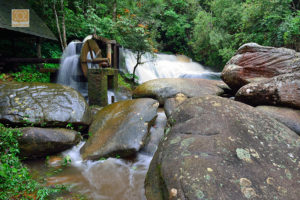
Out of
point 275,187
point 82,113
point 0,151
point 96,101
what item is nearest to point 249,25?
point 96,101

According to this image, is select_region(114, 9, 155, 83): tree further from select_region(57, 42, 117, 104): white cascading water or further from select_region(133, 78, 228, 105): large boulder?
select_region(133, 78, 228, 105): large boulder

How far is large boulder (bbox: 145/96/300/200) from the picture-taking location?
5.10 ft

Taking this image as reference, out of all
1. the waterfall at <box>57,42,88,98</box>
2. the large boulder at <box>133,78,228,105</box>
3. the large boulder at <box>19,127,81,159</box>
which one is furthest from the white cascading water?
the large boulder at <box>19,127,81,159</box>

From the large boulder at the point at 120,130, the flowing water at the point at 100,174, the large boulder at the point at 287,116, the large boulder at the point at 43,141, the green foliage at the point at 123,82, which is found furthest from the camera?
the green foliage at the point at 123,82

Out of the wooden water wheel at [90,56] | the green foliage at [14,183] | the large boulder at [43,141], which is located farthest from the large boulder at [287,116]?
the wooden water wheel at [90,56]

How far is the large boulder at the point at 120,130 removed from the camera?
3.57 m

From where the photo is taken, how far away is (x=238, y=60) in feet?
17.1

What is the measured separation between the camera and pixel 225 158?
1769mm

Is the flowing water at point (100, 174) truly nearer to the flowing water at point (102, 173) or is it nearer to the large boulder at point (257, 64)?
the flowing water at point (102, 173)

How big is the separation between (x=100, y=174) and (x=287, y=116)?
330cm

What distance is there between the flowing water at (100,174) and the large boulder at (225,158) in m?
0.99

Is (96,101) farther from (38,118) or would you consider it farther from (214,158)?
(214,158)

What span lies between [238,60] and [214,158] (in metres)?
4.24

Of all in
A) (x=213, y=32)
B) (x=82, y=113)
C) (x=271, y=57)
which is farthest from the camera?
(x=213, y=32)
